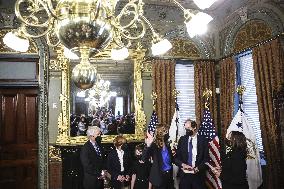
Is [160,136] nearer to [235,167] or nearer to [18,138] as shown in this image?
[235,167]

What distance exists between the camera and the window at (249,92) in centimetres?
689

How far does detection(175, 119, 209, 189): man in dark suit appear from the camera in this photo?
218 inches

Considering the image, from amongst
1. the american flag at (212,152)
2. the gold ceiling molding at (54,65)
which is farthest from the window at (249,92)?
the gold ceiling molding at (54,65)

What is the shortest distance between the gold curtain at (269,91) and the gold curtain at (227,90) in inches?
36.8

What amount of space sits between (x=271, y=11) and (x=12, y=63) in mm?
5510

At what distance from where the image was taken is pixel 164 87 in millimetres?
7688

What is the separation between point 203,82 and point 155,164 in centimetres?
318

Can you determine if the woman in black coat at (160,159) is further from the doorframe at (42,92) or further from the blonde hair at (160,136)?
the doorframe at (42,92)

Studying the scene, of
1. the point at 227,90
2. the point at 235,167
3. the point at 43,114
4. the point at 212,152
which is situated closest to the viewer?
the point at 235,167

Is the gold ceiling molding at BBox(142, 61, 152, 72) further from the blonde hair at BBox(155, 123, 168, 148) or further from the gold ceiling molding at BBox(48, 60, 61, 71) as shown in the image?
the blonde hair at BBox(155, 123, 168, 148)

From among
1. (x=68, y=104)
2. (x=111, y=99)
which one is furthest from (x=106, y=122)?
(x=68, y=104)

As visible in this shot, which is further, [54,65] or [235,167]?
[54,65]

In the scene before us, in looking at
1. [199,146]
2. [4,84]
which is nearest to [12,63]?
[4,84]

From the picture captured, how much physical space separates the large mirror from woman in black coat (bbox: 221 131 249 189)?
323cm
